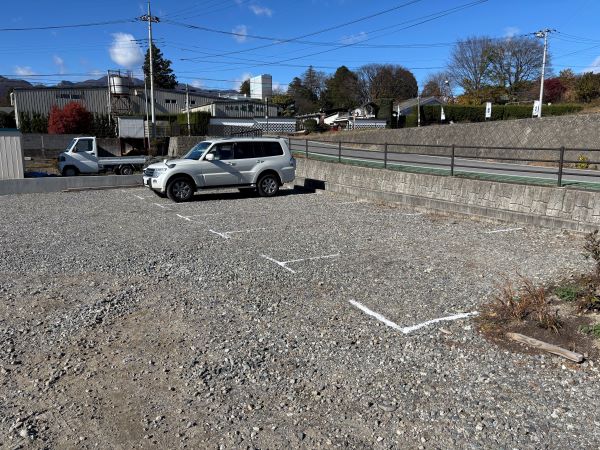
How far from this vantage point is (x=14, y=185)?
1731cm

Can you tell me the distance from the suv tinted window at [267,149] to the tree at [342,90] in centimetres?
6548

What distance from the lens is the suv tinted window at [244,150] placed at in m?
14.9

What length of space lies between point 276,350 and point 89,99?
6177 cm

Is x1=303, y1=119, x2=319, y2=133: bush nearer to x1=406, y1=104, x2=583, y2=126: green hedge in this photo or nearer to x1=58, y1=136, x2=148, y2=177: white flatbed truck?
x1=406, y1=104, x2=583, y2=126: green hedge

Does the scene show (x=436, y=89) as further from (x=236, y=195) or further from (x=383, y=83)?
(x=236, y=195)

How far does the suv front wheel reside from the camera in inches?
598

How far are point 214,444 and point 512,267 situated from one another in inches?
215

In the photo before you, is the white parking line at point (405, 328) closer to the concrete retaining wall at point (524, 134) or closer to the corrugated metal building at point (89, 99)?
the concrete retaining wall at point (524, 134)

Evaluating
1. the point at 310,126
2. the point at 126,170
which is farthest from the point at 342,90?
the point at 126,170

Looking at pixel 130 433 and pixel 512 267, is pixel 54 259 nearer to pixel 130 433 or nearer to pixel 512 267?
pixel 130 433

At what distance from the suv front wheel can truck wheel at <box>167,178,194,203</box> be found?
84.6 inches

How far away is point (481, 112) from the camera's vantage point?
47406 millimetres

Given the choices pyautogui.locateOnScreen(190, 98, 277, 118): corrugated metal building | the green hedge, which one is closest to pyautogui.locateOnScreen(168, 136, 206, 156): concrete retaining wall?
the green hedge

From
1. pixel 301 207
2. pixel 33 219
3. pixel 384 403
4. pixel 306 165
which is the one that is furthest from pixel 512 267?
pixel 306 165
